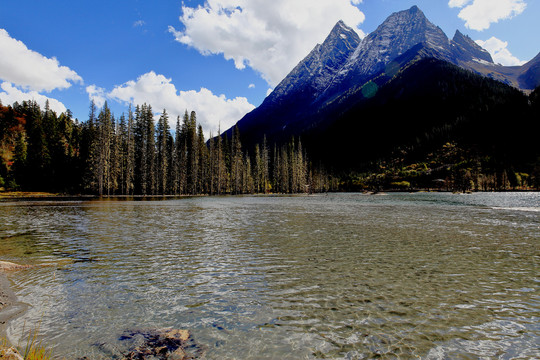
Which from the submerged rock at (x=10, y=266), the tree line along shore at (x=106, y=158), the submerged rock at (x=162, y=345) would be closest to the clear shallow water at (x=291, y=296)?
the submerged rock at (x=162, y=345)

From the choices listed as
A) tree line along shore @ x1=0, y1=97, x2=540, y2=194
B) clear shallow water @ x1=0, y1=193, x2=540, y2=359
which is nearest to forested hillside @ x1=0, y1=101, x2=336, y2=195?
tree line along shore @ x1=0, y1=97, x2=540, y2=194

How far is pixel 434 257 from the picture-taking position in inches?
571

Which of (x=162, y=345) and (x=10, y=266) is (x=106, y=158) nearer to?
(x=10, y=266)

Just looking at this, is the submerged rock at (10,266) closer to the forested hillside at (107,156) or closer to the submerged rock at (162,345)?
the submerged rock at (162,345)

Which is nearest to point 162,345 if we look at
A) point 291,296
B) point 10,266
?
point 291,296

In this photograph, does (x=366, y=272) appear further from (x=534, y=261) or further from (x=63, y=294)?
(x=63, y=294)

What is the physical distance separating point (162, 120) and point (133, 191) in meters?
29.3

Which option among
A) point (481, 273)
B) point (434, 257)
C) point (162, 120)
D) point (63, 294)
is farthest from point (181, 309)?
point (162, 120)

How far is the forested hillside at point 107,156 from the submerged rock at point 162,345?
88.9 meters

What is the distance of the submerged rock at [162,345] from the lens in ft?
18.2

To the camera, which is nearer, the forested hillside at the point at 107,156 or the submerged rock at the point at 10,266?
the submerged rock at the point at 10,266

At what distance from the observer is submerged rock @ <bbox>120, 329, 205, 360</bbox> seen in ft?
18.2

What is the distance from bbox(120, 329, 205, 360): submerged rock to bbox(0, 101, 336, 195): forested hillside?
88876 millimetres

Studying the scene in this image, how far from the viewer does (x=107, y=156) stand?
84.0 meters
